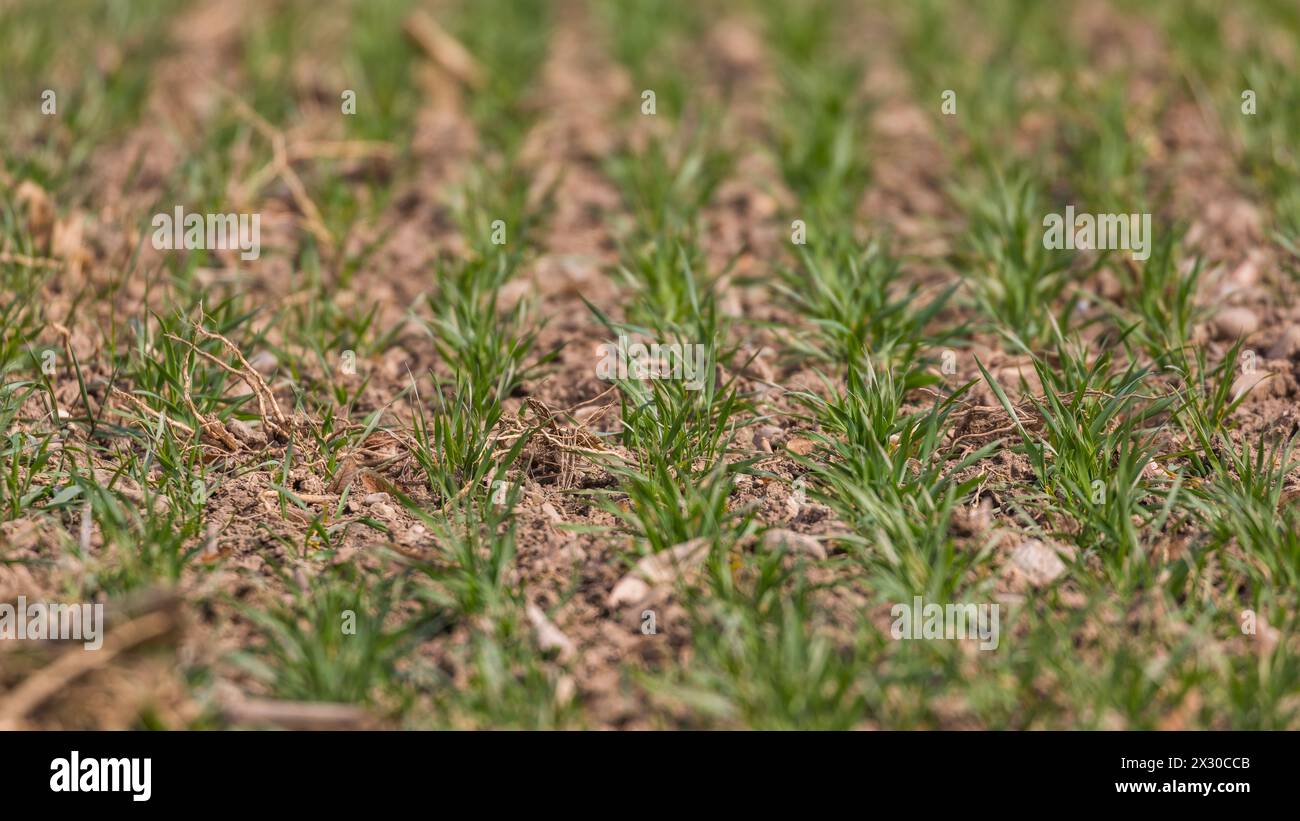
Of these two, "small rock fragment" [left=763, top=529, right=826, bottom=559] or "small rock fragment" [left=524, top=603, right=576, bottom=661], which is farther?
"small rock fragment" [left=763, top=529, right=826, bottom=559]

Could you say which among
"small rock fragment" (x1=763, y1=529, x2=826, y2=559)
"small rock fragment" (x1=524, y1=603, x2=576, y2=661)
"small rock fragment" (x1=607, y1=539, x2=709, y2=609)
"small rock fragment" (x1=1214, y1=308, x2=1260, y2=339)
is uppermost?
"small rock fragment" (x1=1214, y1=308, x2=1260, y2=339)

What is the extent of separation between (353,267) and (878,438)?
196cm

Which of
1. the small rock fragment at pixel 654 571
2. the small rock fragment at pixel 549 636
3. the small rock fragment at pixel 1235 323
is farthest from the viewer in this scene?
the small rock fragment at pixel 1235 323

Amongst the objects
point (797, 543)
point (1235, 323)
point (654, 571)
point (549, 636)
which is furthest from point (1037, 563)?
point (1235, 323)

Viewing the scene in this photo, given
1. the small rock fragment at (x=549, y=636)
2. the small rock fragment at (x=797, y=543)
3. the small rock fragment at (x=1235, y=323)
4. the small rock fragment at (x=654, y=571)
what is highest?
the small rock fragment at (x=1235, y=323)

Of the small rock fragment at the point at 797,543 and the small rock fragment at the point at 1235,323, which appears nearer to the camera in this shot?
the small rock fragment at the point at 797,543

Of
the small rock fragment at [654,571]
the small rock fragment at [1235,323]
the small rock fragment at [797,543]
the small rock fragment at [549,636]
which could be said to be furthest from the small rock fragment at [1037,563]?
the small rock fragment at [1235,323]

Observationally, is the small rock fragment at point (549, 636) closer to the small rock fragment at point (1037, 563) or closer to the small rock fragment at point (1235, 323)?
the small rock fragment at point (1037, 563)

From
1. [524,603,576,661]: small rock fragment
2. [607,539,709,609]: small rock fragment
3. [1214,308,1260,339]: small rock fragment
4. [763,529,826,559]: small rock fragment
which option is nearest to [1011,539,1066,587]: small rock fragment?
[763,529,826,559]: small rock fragment

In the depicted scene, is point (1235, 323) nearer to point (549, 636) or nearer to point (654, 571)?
point (654, 571)

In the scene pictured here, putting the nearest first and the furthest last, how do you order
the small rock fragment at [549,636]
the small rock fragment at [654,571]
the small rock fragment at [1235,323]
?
the small rock fragment at [549,636] < the small rock fragment at [654,571] < the small rock fragment at [1235,323]

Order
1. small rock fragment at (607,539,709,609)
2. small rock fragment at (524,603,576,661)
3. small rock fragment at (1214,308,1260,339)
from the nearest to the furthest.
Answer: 1. small rock fragment at (524,603,576,661)
2. small rock fragment at (607,539,709,609)
3. small rock fragment at (1214,308,1260,339)

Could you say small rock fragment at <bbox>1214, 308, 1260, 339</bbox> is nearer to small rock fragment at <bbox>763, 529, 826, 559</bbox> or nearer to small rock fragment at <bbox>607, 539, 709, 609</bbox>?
small rock fragment at <bbox>763, 529, 826, 559</bbox>
